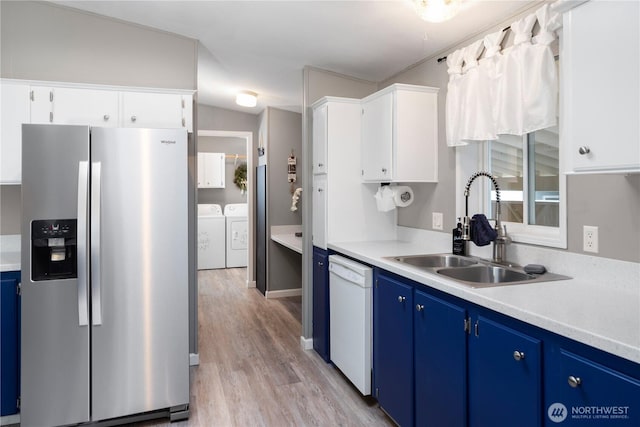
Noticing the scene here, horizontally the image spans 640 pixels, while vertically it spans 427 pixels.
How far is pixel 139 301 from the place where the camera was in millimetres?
2432

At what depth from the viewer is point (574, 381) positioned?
130cm

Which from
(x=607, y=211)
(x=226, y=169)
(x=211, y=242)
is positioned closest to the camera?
(x=607, y=211)

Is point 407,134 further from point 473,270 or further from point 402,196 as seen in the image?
point 473,270

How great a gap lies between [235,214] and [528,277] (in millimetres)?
6154

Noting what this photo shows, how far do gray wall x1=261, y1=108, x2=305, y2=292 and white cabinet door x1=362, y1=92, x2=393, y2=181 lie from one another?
7.16 ft

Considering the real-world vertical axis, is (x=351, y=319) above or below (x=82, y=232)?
below

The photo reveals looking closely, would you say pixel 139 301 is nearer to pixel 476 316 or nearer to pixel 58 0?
pixel 476 316

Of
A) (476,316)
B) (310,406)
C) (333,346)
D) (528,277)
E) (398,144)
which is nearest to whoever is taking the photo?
(476,316)

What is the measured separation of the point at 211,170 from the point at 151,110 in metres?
4.83

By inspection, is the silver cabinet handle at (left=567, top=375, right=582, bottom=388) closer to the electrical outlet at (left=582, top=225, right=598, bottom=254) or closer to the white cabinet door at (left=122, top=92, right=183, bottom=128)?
the electrical outlet at (left=582, top=225, right=598, bottom=254)

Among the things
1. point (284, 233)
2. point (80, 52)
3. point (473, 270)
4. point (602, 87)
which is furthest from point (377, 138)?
point (284, 233)

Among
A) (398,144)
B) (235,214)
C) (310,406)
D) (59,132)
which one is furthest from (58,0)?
(235,214)

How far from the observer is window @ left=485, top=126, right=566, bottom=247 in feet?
7.32

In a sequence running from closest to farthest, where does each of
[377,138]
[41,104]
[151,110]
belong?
[41,104] → [151,110] → [377,138]
